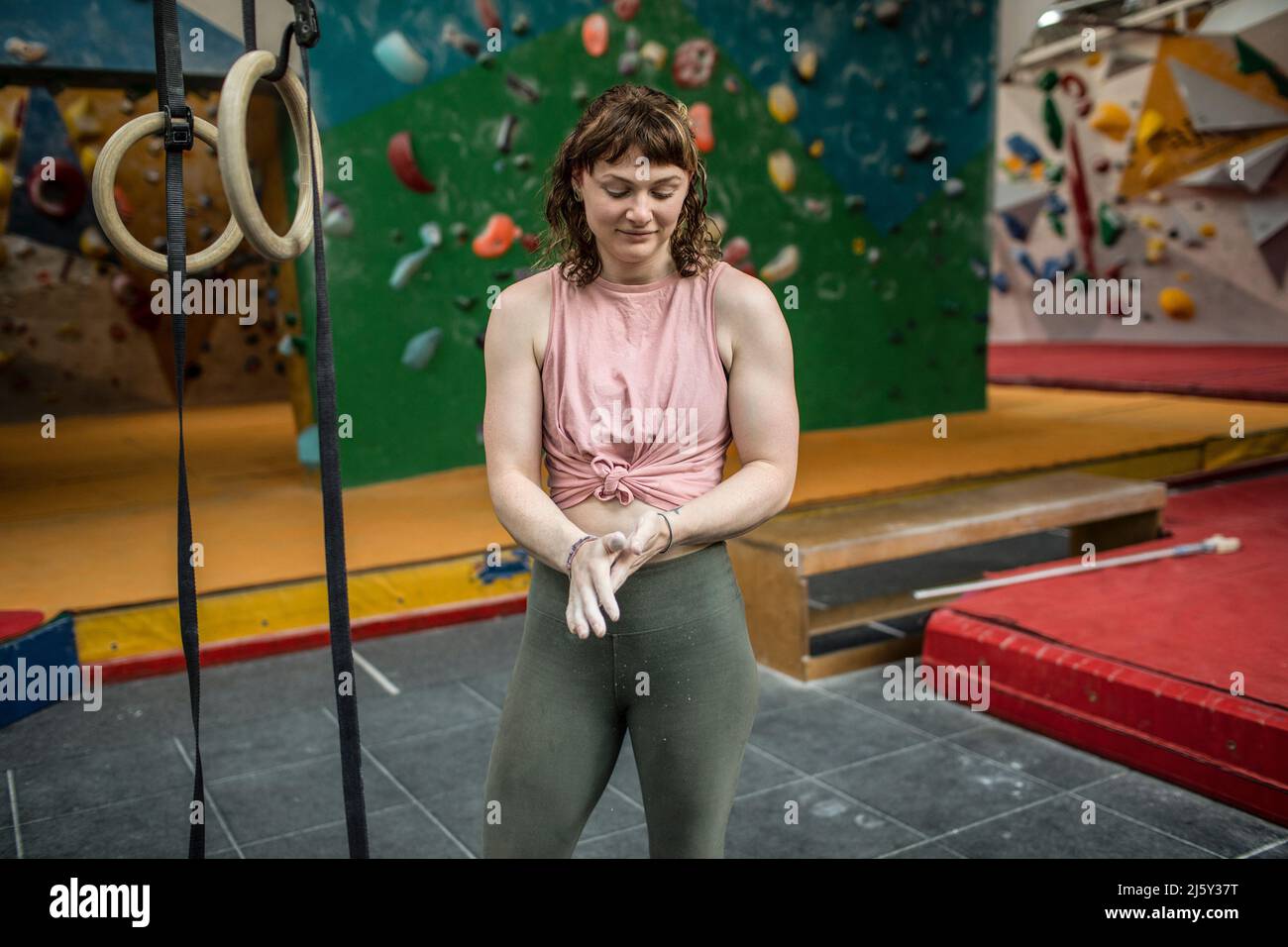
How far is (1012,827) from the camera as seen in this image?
7.75 feet

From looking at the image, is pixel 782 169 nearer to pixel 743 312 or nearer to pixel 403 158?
pixel 403 158

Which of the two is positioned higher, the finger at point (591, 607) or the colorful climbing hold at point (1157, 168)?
the colorful climbing hold at point (1157, 168)

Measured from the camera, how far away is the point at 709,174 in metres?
6.09

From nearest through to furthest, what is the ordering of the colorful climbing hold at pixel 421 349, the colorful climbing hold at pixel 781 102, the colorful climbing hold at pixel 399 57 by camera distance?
1. the colorful climbing hold at pixel 399 57
2. the colorful climbing hold at pixel 421 349
3. the colorful climbing hold at pixel 781 102

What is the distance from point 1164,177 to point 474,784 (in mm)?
9949

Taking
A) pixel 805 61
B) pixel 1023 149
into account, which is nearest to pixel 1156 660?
pixel 805 61

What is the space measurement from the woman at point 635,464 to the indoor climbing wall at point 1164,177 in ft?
26.7

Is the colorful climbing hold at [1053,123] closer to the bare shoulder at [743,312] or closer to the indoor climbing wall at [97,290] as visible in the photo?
the indoor climbing wall at [97,290]

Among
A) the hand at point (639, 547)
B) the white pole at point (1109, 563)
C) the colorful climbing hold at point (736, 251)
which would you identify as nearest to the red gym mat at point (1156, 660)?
the white pole at point (1109, 563)

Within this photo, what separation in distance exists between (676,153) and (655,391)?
272 millimetres

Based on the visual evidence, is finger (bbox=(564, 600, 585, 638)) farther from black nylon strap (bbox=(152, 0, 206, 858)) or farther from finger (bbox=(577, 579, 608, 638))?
black nylon strap (bbox=(152, 0, 206, 858))

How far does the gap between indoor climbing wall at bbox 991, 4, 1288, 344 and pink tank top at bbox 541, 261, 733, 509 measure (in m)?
8.16

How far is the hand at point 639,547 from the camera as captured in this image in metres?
1.15

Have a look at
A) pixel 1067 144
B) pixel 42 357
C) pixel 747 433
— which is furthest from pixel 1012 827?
pixel 1067 144
